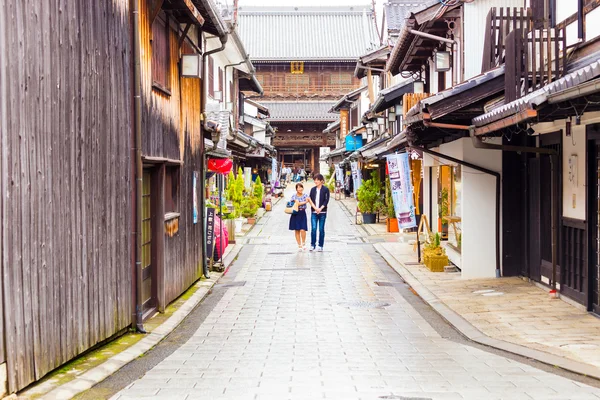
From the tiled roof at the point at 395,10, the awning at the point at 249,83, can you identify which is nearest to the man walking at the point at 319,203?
the tiled roof at the point at 395,10

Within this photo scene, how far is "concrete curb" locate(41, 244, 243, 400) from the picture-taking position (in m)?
Answer: 7.29

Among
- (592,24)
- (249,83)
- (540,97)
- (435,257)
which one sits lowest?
(435,257)

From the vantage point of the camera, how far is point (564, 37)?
39.9 feet

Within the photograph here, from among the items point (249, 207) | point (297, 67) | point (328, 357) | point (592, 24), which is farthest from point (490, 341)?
point (297, 67)

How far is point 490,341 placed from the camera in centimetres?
989

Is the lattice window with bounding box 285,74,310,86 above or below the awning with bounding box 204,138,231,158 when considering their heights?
above

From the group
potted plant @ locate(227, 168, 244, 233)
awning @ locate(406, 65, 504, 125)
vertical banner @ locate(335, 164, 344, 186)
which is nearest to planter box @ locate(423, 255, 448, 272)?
awning @ locate(406, 65, 504, 125)

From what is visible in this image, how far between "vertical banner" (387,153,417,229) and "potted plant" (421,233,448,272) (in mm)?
4844

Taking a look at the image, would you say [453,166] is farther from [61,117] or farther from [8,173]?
[8,173]

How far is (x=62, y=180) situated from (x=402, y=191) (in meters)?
16.3

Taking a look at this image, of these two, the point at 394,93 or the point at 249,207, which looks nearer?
the point at 394,93

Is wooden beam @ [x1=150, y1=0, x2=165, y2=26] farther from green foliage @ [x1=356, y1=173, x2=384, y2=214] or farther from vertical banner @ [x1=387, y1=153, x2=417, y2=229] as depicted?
green foliage @ [x1=356, y1=173, x2=384, y2=214]

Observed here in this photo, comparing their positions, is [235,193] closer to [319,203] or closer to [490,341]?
[319,203]

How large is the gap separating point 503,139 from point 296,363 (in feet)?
28.1
